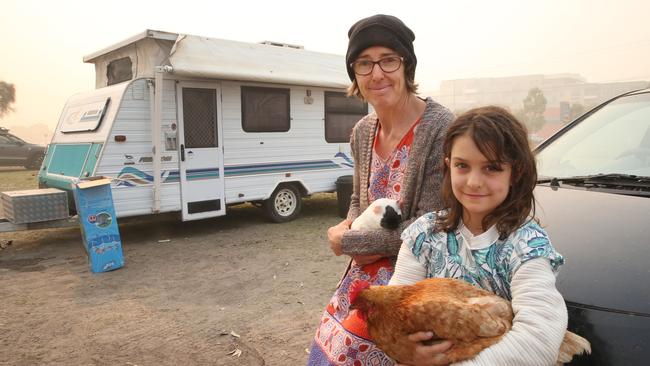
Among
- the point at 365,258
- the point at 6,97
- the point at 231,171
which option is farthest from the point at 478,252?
the point at 6,97

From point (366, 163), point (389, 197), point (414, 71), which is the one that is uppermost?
point (414, 71)

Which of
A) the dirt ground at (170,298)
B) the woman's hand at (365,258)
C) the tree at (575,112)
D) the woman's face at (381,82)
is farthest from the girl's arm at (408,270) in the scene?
the tree at (575,112)

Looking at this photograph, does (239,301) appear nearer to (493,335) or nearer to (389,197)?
(389,197)

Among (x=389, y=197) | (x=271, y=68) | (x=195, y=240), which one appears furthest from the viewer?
(x=271, y=68)

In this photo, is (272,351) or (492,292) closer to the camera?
(492,292)

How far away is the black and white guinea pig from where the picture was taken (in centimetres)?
178

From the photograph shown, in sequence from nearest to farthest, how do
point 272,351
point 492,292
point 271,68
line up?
1. point 492,292
2. point 272,351
3. point 271,68

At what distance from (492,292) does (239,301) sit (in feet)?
12.6

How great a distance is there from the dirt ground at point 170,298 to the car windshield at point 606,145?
243 centimetres

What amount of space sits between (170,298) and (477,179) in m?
4.34

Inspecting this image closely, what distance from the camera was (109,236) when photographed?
596 cm


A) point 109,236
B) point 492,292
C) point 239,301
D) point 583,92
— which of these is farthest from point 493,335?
point 583,92

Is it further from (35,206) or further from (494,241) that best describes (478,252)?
(35,206)

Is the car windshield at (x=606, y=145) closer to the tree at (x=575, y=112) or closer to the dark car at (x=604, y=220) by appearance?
the dark car at (x=604, y=220)
